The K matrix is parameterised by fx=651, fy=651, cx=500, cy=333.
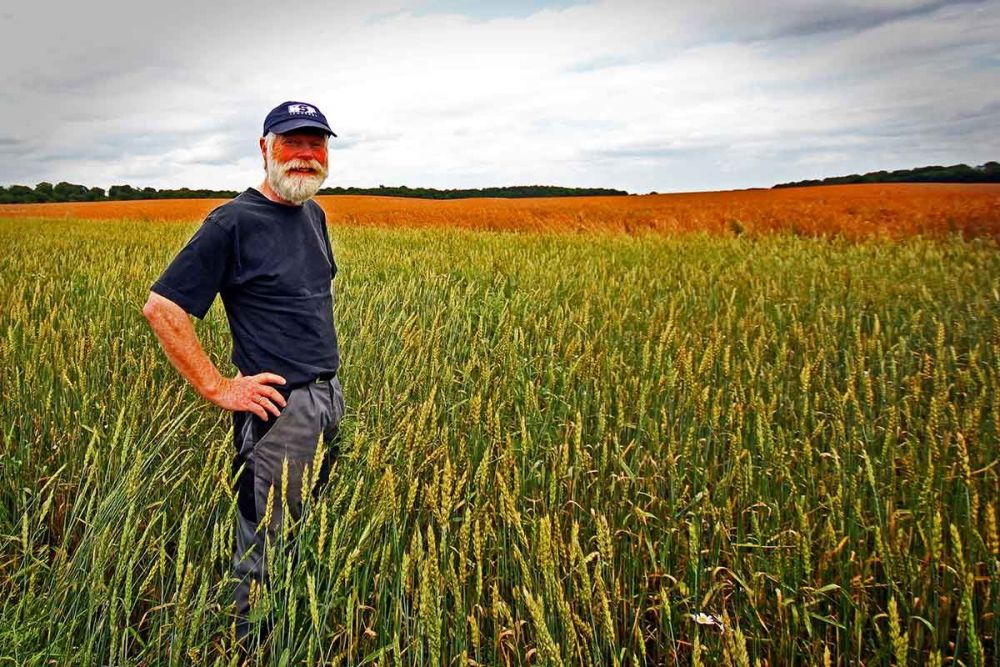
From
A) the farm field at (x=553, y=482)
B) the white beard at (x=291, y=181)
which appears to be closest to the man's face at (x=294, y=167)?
the white beard at (x=291, y=181)

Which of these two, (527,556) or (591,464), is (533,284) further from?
(527,556)

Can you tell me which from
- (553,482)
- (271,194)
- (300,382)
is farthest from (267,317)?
(553,482)

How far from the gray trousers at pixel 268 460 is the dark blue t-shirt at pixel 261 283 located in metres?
0.09

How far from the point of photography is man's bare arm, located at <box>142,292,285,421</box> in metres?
1.74

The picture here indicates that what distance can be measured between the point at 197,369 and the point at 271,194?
1.86 ft

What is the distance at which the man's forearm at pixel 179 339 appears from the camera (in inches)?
68.4

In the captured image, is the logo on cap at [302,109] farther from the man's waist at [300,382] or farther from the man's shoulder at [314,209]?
the man's waist at [300,382]

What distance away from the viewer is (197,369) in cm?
175

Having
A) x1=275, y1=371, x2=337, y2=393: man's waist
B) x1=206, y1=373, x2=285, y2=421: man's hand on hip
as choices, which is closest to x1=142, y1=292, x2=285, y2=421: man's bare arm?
x1=206, y1=373, x2=285, y2=421: man's hand on hip

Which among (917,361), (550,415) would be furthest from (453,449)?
(917,361)

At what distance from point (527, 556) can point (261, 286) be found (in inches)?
41.5

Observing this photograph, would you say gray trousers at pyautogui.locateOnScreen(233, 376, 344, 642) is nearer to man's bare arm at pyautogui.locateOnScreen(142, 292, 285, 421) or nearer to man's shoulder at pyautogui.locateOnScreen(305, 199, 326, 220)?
man's bare arm at pyautogui.locateOnScreen(142, 292, 285, 421)

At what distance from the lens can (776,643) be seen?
61.8 inches

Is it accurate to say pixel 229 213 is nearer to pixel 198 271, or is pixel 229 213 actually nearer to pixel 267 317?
pixel 198 271
